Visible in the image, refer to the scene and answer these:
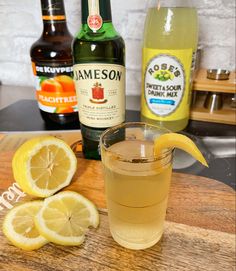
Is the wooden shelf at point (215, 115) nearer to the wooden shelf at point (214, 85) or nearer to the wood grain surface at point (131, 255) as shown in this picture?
the wooden shelf at point (214, 85)

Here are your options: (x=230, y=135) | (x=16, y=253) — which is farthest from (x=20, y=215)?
(x=230, y=135)

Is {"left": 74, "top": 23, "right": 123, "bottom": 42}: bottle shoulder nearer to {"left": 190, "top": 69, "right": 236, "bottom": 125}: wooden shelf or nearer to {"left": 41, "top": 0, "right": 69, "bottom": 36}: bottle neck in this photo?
{"left": 41, "top": 0, "right": 69, "bottom": 36}: bottle neck

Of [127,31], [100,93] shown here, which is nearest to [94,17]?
[100,93]

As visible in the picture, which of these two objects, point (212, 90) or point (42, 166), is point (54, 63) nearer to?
point (42, 166)

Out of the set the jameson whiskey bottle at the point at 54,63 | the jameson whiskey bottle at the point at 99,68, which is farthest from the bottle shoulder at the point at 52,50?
the jameson whiskey bottle at the point at 99,68

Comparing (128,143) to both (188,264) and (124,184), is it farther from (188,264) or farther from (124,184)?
(188,264)

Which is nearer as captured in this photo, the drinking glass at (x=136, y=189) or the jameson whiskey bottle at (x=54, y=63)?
the drinking glass at (x=136, y=189)
